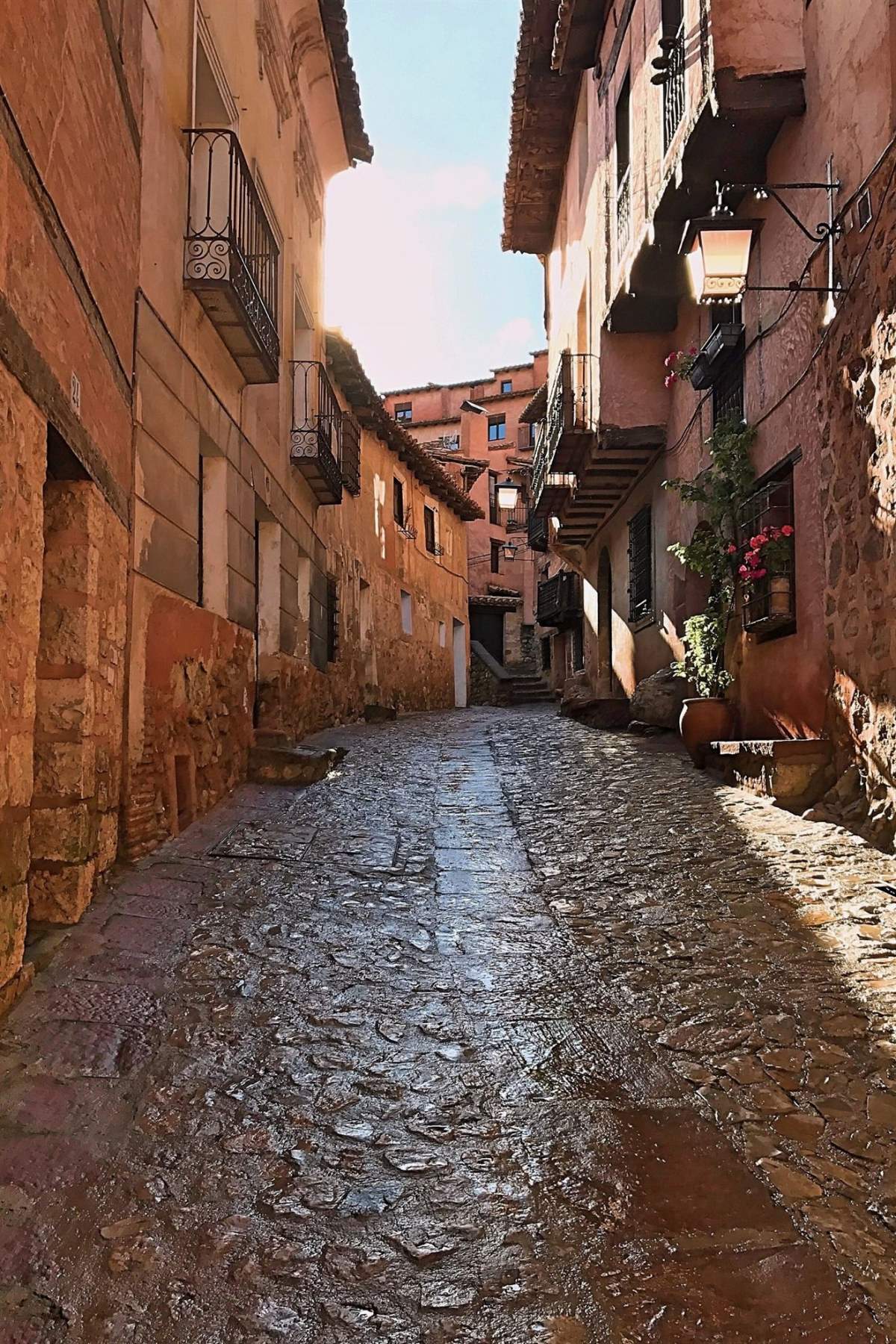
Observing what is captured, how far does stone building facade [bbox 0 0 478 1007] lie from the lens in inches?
119

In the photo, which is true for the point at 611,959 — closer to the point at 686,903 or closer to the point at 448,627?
the point at 686,903

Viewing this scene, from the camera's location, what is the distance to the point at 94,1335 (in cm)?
183

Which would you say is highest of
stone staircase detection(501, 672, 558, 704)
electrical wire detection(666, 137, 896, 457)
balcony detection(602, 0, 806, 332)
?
balcony detection(602, 0, 806, 332)

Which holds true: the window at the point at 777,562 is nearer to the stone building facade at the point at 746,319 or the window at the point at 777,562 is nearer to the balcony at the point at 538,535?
the stone building facade at the point at 746,319

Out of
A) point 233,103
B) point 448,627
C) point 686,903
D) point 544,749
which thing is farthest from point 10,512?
point 448,627

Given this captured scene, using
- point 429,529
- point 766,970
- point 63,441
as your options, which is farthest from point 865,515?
point 429,529

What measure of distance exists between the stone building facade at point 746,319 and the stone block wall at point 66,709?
412 centimetres

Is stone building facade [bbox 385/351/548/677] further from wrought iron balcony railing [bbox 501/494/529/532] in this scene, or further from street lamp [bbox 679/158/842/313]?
street lamp [bbox 679/158/842/313]

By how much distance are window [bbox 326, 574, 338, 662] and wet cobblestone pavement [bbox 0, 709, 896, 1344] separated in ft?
24.4

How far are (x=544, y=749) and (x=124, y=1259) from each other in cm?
816

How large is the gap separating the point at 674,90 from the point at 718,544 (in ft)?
13.8

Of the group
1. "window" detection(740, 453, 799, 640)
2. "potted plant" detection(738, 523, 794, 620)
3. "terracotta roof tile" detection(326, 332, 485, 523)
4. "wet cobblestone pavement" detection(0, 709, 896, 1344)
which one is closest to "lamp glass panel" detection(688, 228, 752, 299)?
"window" detection(740, 453, 799, 640)

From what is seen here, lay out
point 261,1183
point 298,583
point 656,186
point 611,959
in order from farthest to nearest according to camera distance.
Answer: point 298,583
point 656,186
point 611,959
point 261,1183

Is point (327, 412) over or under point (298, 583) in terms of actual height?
over
